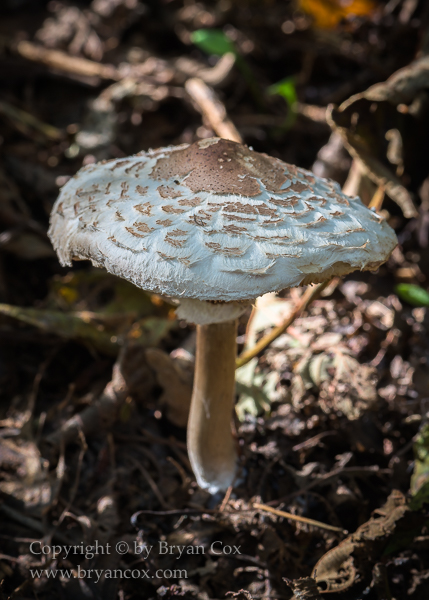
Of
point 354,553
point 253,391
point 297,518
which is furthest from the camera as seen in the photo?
point 253,391

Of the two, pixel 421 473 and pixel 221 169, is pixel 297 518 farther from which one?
pixel 221 169

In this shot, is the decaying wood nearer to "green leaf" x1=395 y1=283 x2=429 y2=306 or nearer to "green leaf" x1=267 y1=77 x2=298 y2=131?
"green leaf" x1=395 y1=283 x2=429 y2=306

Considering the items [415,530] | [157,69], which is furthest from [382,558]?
[157,69]

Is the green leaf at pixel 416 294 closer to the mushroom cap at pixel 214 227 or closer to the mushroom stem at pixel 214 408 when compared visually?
the mushroom cap at pixel 214 227

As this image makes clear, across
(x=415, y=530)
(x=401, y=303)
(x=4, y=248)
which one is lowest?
(x=415, y=530)

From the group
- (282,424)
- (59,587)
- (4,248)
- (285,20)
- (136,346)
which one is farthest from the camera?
(285,20)

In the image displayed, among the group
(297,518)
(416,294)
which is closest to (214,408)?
(297,518)

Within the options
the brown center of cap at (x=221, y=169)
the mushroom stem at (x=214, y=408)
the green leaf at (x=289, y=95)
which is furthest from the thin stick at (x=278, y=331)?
the green leaf at (x=289, y=95)

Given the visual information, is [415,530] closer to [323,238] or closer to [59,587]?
[323,238]
